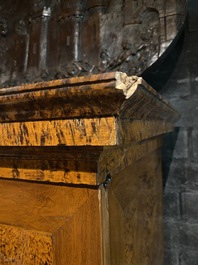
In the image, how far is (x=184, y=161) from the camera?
46.9 inches

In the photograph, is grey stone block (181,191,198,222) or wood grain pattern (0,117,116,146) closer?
wood grain pattern (0,117,116,146)

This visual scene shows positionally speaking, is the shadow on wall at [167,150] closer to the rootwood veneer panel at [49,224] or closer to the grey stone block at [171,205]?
the grey stone block at [171,205]

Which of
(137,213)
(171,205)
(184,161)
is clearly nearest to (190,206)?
(171,205)

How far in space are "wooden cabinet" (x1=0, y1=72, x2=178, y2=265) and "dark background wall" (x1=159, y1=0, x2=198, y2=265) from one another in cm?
67

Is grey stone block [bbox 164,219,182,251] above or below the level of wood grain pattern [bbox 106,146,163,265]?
below

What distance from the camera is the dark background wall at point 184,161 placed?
117 centimetres

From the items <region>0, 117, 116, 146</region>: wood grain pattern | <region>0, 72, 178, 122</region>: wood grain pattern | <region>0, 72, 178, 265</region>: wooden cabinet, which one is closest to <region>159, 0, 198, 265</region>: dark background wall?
<region>0, 72, 178, 265</region>: wooden cabinet

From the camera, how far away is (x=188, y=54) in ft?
3.90

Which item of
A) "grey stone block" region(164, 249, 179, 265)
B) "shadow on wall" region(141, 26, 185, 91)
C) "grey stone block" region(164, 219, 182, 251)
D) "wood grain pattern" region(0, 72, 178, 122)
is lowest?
"grey stone block" region(164, 249, 179, 265)

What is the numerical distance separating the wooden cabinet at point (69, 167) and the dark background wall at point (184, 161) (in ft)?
2.19

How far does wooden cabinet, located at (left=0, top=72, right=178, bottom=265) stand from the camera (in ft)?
1.24

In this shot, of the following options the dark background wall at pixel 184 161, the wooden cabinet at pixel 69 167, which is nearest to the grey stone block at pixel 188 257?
the dark background wall at pixel 184 161

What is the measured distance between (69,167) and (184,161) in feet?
2.87

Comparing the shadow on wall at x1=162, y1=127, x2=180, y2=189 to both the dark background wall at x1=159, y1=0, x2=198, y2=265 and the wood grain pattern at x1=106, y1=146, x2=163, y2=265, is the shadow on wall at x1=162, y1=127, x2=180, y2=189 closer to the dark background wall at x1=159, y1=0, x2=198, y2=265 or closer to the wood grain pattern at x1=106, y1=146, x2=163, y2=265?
the dark background wall at x1=159, y1=0, x2=198, y2=265
